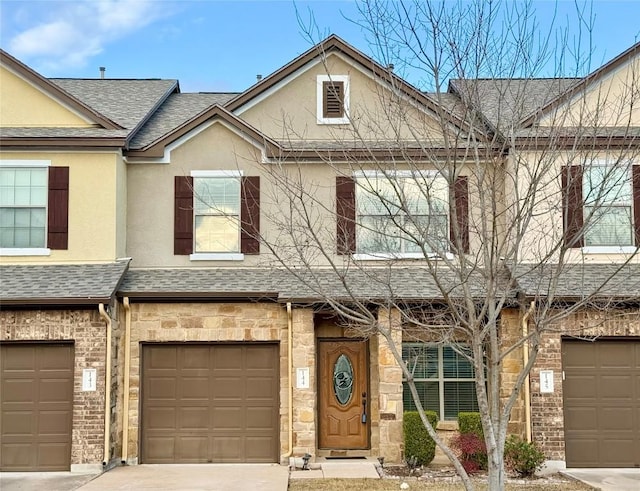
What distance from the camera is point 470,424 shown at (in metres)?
13.4

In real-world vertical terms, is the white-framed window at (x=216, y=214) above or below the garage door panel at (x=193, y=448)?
above

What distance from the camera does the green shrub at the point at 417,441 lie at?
43.4ft

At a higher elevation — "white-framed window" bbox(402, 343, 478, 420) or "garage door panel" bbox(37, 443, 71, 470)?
"white-framed window" bbox(402, 343, 478, 420)

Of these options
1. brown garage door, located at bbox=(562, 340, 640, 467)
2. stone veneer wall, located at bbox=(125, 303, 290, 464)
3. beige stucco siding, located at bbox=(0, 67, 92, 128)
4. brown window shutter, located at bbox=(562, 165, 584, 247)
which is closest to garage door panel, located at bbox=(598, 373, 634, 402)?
brown garage door, located at bbox=(562, 340, 640, 467)

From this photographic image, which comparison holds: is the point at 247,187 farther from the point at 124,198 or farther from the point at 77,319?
the point at 77,319

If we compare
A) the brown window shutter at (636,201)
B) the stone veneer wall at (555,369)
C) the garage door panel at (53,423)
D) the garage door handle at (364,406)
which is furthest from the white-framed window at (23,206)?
the brown window shutter at (636,201)

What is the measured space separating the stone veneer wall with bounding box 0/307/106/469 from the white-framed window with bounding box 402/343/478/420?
541cm

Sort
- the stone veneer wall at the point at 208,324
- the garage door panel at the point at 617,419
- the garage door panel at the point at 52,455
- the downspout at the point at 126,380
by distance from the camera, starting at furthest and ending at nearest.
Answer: the stone veneer wall at the point at 208,324, the downspout at the point at 126,380, the garage door panel at the point at 617,419, the garage door panel at the point at 52,455

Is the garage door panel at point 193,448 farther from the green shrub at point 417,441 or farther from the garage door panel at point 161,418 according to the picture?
the green shrub at point 417,441

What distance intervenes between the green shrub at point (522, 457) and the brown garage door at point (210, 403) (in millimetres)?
4049

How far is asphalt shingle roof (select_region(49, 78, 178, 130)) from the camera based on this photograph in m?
16.4

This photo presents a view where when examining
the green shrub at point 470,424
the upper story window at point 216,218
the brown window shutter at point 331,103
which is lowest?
the green shrub at point 470,424

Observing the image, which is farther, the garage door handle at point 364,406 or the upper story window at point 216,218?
the upper story window at point 216,218

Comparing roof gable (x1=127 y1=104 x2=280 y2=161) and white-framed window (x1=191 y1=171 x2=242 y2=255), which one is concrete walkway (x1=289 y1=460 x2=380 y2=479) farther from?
roof gable (x1=127 y1=104 x2=280 y2=161)
